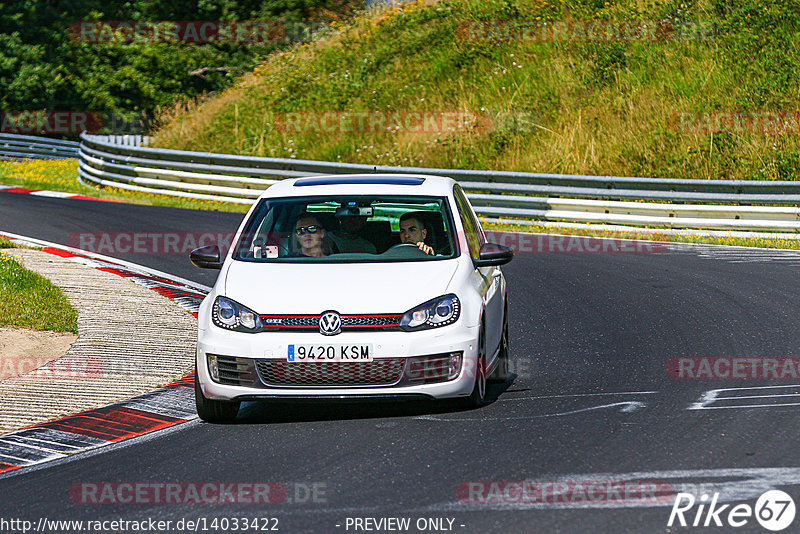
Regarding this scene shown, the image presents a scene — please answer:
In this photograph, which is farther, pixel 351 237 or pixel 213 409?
pixel 351 237

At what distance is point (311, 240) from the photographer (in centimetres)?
877

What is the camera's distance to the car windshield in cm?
867

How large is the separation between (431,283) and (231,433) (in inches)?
64.0

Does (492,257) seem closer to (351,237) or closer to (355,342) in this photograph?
(351,237)

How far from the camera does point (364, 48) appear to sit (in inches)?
1457

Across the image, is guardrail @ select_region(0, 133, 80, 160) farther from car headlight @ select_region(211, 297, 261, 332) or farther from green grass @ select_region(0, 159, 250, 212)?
car headlight @ select_region(211, 297, 261, 332)

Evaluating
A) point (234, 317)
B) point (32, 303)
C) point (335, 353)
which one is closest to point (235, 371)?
point (234, 317)

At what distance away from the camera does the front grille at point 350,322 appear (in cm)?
759

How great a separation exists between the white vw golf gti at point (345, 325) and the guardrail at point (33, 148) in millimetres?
33315

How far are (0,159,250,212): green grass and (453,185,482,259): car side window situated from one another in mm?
16252

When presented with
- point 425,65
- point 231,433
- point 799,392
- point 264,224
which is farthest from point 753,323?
point 425,65

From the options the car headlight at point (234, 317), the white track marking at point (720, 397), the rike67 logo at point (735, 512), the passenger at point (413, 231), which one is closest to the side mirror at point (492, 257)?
the passenger at point (413, 231)

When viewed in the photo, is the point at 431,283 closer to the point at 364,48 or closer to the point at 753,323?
the point at 753,323

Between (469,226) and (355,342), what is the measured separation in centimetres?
Result: 213
